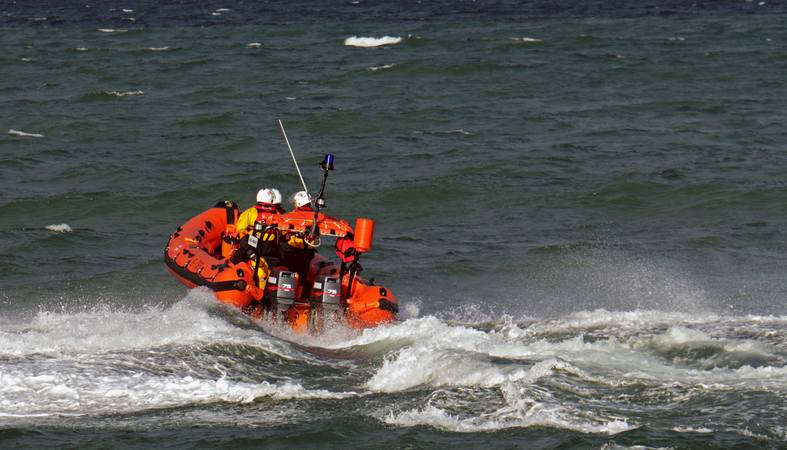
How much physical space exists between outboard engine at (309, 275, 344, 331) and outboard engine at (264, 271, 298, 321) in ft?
0.67

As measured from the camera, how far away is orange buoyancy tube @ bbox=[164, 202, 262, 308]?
1148cm

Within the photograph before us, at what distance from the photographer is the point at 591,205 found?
17328 mm

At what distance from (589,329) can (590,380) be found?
188 centimetres

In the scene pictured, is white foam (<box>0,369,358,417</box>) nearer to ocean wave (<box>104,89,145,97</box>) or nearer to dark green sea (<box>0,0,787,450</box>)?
dark green sea (<box>0,0,787,450</box>)

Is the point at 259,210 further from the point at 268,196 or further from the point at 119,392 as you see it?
the point at 119,392

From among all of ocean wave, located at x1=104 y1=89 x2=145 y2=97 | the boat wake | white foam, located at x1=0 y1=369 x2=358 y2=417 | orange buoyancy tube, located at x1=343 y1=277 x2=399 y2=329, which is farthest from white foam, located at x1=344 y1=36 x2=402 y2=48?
white foam, located at x1=0 y1=369 x2=358 y2=417

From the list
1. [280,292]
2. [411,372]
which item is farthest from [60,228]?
[411,372]

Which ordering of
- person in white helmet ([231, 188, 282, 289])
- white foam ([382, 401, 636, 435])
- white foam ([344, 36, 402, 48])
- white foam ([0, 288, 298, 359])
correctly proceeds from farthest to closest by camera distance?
white foam ([344, 36, 402, 48]), person in white helmet ([231, 188, 282, 289]), white foam ([0, 288, 298, 359]), white foam ([382, 401, 636, 435])

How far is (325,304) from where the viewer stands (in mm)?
11398

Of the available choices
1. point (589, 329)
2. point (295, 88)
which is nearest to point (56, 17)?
point (295, 88)

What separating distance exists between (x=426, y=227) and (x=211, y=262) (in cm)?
492

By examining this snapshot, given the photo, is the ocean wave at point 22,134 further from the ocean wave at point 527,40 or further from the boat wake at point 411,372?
the ocean wave at point 527,40

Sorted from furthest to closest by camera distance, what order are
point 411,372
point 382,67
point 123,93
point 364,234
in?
point 382,67 → point 123,93 → point 364,234 → point 411,372

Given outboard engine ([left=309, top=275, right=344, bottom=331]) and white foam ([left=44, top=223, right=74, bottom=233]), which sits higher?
outboard engine ([left=309, top=275, right=344, bottom=331])
